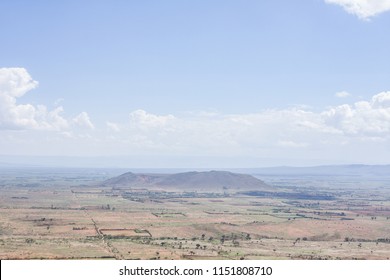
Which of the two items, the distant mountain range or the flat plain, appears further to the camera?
the distant mountain range

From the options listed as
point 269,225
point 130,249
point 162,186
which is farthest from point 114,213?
point 162,186

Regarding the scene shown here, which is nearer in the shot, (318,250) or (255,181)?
(318,250)

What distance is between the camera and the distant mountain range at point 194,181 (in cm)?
17944

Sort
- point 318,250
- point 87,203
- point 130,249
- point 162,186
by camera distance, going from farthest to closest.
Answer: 1. point 162,186
2. point 87,203
3. point 318,250
4. point 130,249

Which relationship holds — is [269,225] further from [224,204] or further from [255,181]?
[255,181]

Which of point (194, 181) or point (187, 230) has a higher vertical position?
point (194, 181)

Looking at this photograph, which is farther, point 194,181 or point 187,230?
Result: point 194,181

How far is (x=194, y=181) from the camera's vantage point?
611 feet

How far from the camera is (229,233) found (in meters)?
69.2

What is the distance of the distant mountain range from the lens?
17944cm

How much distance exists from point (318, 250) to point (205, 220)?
28869 mm

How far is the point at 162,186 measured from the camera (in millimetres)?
179000

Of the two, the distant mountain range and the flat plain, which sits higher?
the distant mountain range

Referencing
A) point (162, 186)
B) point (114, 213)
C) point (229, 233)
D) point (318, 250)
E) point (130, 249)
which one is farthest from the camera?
point (162, 186)
